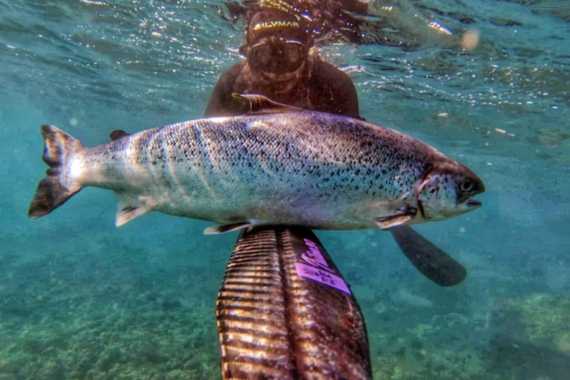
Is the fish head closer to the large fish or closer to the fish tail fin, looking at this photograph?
the large fish

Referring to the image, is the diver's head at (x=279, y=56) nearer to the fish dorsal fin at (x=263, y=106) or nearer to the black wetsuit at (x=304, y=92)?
the black wetsuit at (x=304, y=92)

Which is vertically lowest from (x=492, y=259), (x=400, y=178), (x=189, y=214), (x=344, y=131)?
(x=492, y=259)

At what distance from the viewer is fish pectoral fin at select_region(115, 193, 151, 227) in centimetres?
289

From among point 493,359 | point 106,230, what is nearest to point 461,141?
point 493,359

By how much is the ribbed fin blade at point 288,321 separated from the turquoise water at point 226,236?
827 cm

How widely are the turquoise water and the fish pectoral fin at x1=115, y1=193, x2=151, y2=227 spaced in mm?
7222

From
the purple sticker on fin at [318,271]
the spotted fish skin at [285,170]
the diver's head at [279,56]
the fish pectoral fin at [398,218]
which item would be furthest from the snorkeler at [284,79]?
the purple sticker on fin at [318,271]

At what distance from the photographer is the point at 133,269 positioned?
18.3 metres

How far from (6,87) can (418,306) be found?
31320 millimetres

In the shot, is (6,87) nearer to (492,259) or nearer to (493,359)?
(493,359)

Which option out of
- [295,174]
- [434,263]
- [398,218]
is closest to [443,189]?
[398,218]

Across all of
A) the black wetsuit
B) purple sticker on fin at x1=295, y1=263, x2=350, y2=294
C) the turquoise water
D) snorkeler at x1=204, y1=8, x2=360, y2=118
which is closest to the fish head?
purple sticker on fin at x1=295, y1=263, x2=350, y2=294

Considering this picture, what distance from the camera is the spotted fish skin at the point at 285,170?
2488mm

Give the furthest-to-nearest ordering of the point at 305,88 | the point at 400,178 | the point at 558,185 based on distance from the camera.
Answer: the point at 558,185 → the point at 305,88 → the point at 400,178
